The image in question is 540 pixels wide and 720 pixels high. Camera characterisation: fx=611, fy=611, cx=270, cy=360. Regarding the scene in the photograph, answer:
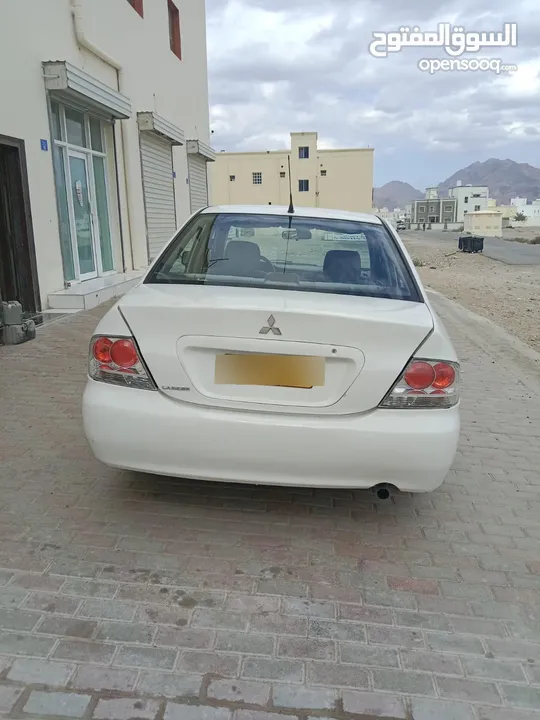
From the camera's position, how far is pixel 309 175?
69062mm

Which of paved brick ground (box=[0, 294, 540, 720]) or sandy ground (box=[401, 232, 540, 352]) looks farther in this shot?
sandy ground (box=[401, 232, 540, 352])

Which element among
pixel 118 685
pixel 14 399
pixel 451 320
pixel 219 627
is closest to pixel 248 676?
pixel 219 627

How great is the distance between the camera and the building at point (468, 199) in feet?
423

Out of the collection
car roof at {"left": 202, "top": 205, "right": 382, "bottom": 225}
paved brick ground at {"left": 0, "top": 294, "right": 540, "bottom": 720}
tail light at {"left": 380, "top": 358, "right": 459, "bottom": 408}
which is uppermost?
car roof at {"left": 202, "top": 205, "right": 382, "bottom": 225}

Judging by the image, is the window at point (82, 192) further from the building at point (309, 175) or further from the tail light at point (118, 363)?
the building at point (309, 175)

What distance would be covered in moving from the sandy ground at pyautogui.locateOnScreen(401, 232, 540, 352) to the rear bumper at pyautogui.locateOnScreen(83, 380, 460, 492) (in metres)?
6.43

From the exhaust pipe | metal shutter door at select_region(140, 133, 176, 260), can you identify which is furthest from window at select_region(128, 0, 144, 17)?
the exhaust pipe

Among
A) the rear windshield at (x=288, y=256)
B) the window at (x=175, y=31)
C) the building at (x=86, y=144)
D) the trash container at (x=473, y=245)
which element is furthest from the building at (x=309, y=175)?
the rear windshield at (x=288, y=256)

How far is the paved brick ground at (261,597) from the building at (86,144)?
5.75 metres

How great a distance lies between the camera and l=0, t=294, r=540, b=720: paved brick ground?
2090 millimetres

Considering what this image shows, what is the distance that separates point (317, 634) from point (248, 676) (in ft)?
1.15

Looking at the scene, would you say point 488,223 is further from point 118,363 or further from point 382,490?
point 118,363

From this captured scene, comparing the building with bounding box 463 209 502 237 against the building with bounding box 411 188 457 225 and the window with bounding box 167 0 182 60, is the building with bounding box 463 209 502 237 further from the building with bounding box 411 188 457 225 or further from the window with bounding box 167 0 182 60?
the building with bounding box 411 188 457 225

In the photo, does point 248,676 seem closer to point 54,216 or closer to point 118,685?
point 118,685
